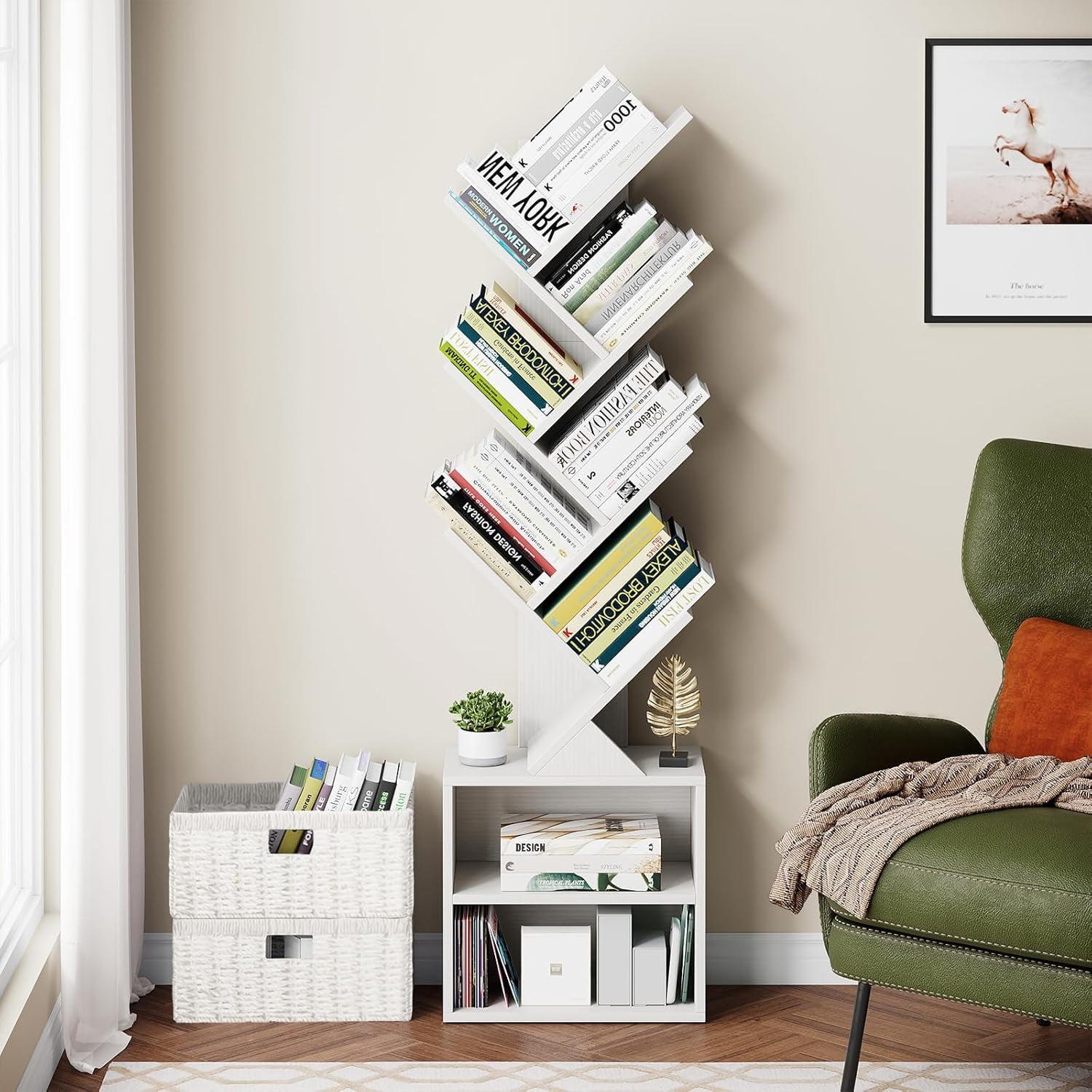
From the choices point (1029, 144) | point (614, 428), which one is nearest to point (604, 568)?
point (614, 428)

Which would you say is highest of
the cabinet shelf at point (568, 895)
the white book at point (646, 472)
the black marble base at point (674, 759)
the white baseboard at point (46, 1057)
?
the white book at point (646, 472)

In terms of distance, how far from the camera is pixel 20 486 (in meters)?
2.36

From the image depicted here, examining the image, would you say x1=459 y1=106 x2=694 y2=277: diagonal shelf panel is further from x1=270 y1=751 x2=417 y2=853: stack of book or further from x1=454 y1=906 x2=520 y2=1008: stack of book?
x1=454 y1=906 x2=520 y2=1008: stack of book

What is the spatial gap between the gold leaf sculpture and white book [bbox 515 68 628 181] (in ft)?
3.28

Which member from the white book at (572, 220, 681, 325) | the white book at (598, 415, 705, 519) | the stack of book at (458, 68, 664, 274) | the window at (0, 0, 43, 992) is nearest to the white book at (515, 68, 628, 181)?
the stack of book at (458, 68, 664, 274)

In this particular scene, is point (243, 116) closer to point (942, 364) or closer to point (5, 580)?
point (5, 580)

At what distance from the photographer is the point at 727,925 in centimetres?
271

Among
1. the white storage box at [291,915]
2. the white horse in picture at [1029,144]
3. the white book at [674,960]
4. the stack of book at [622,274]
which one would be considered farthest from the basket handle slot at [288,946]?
the white horse in picture at [1029,144]

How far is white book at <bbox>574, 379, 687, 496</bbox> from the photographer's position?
2.42m

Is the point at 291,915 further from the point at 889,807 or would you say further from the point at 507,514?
the point at 889,807

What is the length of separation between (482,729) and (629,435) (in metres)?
0.65

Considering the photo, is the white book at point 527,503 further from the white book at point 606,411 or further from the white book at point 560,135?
the white book at point 560,135

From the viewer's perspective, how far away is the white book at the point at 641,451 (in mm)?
2424

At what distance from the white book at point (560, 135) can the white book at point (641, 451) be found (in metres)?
0.51
